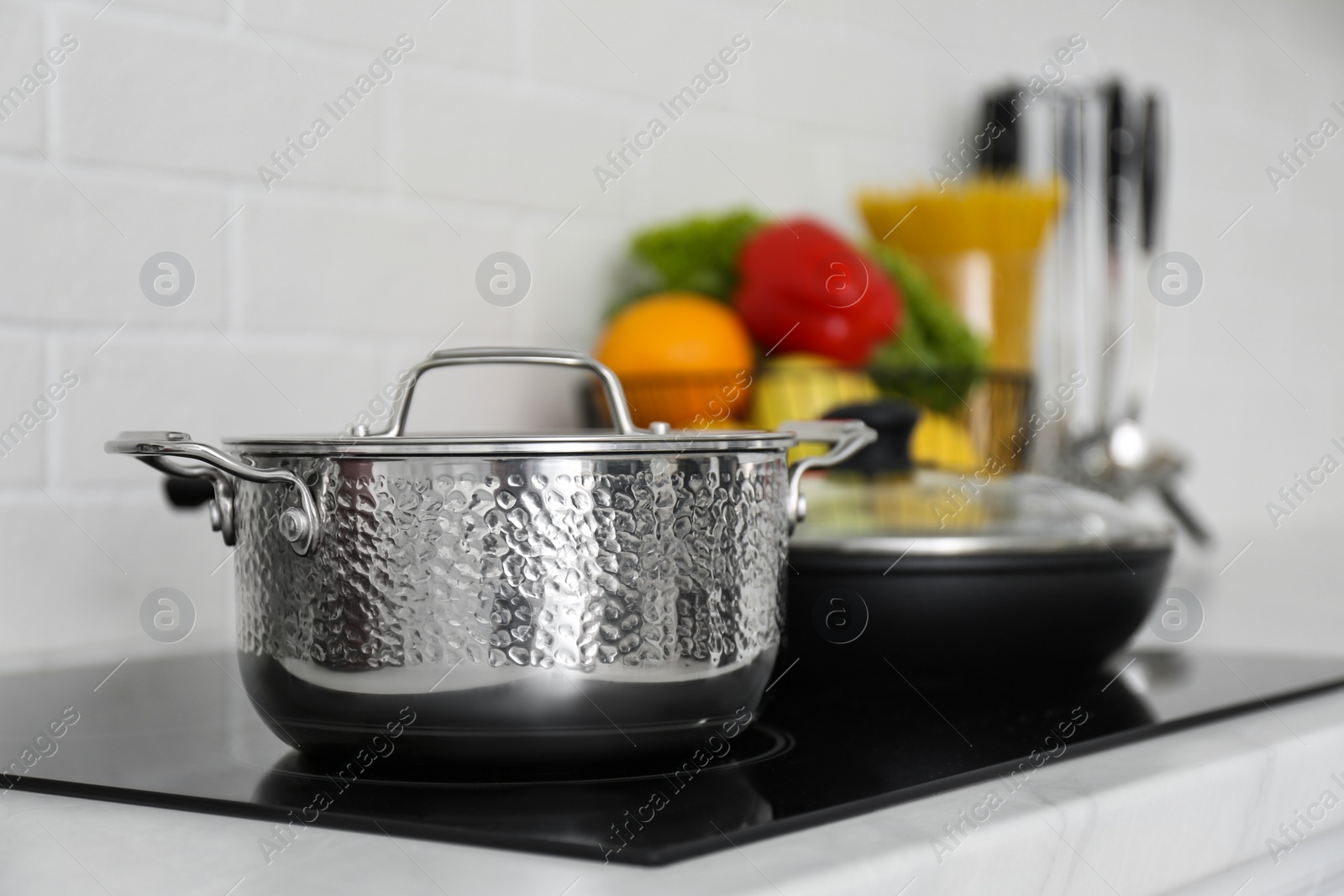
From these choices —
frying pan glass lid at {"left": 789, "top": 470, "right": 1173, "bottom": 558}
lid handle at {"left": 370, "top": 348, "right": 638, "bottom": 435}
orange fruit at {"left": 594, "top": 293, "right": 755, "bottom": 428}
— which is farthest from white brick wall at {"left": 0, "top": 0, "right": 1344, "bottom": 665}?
lid handle at {"left": 370, "top": 348, "right": 638, "bottom": 435}

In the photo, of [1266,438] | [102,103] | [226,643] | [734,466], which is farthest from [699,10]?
[1266,438]

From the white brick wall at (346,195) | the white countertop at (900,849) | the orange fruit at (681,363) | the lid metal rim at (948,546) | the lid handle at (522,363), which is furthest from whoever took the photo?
the orange fruit at (681,363)

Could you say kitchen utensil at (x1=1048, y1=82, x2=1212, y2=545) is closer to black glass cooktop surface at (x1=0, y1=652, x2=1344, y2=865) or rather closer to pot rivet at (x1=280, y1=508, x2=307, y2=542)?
black glass cooktop surface at (x1=0, y1=652, x2=1344, y2=865)

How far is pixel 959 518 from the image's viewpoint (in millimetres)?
618

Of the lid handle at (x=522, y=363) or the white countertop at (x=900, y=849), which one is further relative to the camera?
the lid handle at (x=522, y=363)

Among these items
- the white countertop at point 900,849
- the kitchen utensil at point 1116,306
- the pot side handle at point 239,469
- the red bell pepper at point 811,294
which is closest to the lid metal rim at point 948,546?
the white countertop at point 900,849

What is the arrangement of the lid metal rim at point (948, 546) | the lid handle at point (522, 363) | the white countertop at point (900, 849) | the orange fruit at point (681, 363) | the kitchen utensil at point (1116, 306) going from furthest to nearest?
the kitchen utensil at point (1116, 306) < the orange fruit at point (681, 363) < the lid metal rim at point (948, 546) < the lid handle at point (522, 363) < the white countertop at point (900, 849)

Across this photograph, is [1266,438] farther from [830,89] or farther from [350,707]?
[350,707]

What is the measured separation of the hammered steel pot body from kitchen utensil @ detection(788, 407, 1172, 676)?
0.17 m

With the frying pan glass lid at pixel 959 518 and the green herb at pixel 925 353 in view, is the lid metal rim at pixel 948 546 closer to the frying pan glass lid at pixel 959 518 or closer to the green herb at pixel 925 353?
the frying pan glass lid at pixel 959 518

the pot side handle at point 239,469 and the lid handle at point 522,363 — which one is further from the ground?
the lid handle at point 522,363

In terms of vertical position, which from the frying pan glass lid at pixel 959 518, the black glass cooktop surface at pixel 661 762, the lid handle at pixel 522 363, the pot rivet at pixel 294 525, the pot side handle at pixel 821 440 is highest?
the lid handle at pixel 522 363

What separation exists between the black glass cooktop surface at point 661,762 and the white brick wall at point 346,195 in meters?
0.14

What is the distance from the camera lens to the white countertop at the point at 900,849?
0.34 meters
